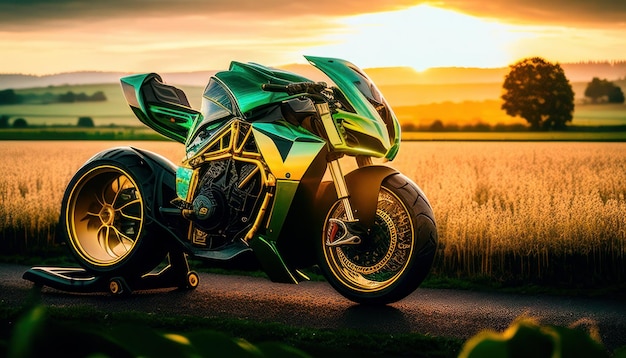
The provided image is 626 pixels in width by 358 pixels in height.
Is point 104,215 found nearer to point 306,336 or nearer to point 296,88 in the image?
point 296,88

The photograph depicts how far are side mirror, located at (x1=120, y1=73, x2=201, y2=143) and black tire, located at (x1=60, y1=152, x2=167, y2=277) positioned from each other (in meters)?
0.31

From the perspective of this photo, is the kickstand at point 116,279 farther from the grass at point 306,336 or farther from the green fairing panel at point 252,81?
the green fairing panel at point 252,81

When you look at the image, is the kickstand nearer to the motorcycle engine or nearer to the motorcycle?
the motorcycle

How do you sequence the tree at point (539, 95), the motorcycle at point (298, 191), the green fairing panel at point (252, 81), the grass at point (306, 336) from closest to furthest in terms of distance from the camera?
the grass at point (306, 336) < the motorcycle at point (298, 191) < the green fairing panel at point (252, 81) < the tree at point (539, 95)

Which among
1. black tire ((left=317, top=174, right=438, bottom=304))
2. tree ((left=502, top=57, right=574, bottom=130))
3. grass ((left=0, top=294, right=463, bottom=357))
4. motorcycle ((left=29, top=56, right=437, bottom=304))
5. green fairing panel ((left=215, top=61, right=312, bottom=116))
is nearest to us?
grass ((left=0, top=294, right=463, bottom=357))

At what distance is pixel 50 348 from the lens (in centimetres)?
96

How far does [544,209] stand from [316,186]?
4.07m

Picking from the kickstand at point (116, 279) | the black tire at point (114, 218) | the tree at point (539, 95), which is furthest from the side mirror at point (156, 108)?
the tree at point (539, 95)

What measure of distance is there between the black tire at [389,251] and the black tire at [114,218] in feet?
4.78

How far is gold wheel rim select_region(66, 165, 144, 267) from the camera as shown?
25.6 feet

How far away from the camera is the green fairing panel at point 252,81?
23.0ft

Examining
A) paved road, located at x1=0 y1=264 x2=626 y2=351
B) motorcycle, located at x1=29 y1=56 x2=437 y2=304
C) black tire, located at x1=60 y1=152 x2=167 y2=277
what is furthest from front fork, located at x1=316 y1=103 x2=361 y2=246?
black tire, located at x1=60 y1=152 x2=167 y2=277

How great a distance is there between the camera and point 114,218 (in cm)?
792

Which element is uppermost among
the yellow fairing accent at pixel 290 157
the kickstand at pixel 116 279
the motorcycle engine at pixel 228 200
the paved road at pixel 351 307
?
the yellow fairing accent at pixel 290 157
